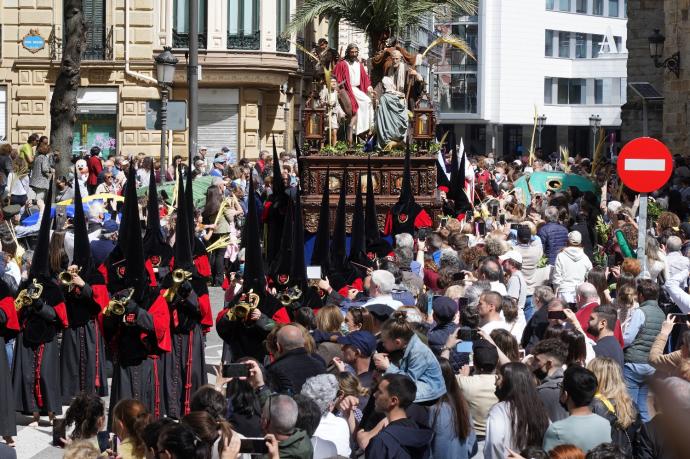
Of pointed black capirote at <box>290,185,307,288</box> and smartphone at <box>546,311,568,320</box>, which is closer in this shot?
smartphone at <box>546,311,568,320</box>

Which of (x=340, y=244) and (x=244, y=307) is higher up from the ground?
(x=340, y=244)

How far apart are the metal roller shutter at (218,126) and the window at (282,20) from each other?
203 cm

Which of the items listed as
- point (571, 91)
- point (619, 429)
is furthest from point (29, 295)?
point (571, 91)

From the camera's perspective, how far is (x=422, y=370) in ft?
26.2

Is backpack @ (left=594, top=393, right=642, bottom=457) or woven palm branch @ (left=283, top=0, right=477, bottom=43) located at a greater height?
woven palm branch @ (left=283, top=0, right=477, bottom=43)

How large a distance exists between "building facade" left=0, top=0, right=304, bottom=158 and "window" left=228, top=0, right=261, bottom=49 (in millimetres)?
24

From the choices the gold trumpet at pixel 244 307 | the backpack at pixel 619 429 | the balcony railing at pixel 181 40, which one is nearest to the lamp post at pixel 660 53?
the balcony railing at pixel 181 40

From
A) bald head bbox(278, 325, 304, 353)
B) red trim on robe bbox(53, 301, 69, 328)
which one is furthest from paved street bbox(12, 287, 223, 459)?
bald head bbox(278, 325, 304, 353)

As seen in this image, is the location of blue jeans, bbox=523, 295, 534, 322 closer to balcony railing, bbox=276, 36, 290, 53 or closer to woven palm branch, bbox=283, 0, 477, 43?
woven palm branch, bbox=283, 0, 477, 43

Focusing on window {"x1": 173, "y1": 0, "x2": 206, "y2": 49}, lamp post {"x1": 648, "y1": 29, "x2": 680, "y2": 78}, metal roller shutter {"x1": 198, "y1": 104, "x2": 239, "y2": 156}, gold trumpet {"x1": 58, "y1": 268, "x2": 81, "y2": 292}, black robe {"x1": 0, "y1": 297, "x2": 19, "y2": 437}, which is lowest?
black robe {"x1": 0, "y1": 297, "x2": 19, "y2": 437}

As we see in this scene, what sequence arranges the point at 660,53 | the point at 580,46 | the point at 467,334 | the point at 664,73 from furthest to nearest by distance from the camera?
the point at 580,46
the point at 664,73
the point at 660,53
the point at 467,334

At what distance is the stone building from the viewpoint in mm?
28188

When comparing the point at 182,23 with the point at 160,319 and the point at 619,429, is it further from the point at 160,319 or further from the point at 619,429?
the point at 619,429

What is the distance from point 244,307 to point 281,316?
56 cm
